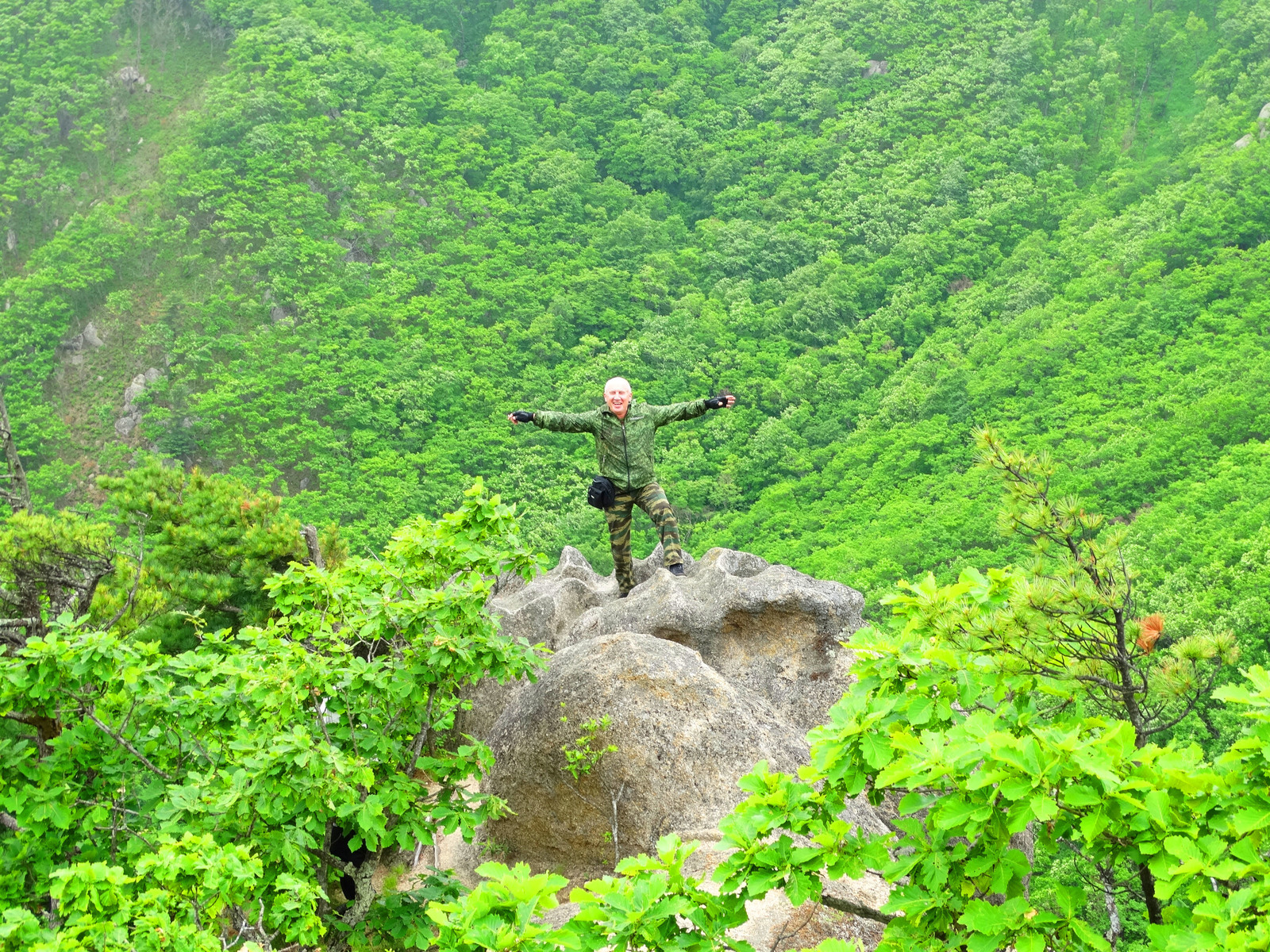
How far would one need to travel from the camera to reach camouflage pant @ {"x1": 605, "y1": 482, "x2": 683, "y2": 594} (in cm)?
1109

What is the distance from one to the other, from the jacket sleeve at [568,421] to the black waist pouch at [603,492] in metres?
0.61

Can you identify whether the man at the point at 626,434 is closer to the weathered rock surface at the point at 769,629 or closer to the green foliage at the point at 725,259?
the weathered rock surface at the point at 769,629

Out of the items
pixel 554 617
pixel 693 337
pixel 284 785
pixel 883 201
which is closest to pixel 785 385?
pixel 693 337

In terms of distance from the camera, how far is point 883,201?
185 ft

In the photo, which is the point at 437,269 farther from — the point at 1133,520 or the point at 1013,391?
the point at 1133,520

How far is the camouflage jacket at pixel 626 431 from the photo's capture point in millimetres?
10727

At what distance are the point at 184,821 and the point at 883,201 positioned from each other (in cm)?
5576

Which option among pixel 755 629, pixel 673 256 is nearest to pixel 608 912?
pixel 755 629

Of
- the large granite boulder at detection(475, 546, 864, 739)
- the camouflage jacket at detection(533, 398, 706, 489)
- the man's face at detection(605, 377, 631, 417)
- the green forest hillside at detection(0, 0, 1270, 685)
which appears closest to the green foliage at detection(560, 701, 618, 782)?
the large granite boulder at detection(475, 546, 864, 739)

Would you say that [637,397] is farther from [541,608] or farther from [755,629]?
[755,629]

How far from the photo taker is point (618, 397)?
10531 millimetres

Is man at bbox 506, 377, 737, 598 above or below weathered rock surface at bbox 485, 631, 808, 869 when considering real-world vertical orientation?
above

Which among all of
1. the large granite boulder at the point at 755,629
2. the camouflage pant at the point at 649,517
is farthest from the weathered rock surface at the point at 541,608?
the camouflage pant at the point at 649,517

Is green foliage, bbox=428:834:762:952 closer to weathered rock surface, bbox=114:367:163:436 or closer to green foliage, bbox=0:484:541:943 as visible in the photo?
green foliage, bbox=0:484:541:943
